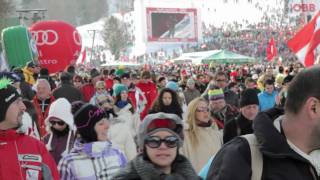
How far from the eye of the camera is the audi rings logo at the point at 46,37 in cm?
1366

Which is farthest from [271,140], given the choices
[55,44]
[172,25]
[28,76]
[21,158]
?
[172,25]

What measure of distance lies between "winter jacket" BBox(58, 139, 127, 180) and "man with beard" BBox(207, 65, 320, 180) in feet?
6.06

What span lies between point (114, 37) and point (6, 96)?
7265cm

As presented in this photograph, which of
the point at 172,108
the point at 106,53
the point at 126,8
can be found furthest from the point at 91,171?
the point at 126,8

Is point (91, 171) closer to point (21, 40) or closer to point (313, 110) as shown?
point (313, 110)

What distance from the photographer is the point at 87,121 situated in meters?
4.24

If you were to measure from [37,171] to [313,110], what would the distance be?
1956mm

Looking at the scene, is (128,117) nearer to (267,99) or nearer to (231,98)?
(231,98)

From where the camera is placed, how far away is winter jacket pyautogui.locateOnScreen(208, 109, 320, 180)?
2.14 m

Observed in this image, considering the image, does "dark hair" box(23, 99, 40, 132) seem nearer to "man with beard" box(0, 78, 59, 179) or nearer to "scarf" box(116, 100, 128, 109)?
"scarf" box(116, 100, 128, 109)

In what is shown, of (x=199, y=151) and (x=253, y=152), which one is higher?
(x=253, y=152)

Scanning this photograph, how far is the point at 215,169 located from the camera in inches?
87.4

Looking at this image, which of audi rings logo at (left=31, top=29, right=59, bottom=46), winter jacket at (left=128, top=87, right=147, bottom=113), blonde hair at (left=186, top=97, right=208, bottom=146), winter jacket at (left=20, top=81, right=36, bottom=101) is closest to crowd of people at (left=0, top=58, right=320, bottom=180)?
blonde hair at (left=186, top=97, right=208, bottom=146)

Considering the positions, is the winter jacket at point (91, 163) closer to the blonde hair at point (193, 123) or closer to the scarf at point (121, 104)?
the blonde hair at point (193, 123)
